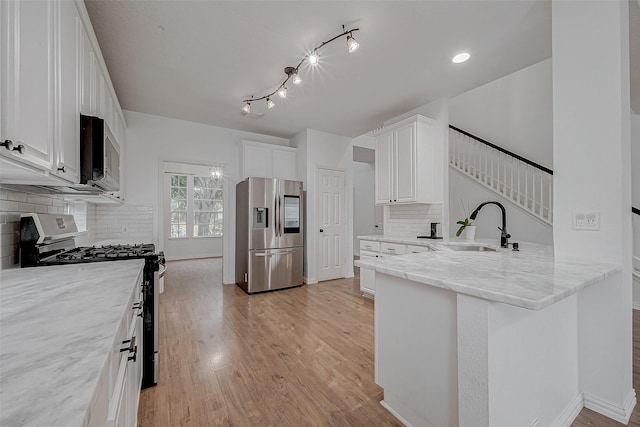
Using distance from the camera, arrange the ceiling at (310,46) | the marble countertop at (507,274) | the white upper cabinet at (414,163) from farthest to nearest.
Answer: the white upper cabinet at (414,163)
the ceiling at (310,46)
the marble countertop at (507,274)

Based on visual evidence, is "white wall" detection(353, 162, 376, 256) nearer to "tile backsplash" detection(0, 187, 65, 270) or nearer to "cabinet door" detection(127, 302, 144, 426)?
"cabinet door" detection(127, 302, 144, 426)

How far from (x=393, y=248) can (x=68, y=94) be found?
10.1 ft

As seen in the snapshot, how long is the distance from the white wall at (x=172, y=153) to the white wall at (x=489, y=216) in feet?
11.8

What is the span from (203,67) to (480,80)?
2942 millimetres

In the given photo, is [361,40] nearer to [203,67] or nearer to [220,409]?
[203,67]

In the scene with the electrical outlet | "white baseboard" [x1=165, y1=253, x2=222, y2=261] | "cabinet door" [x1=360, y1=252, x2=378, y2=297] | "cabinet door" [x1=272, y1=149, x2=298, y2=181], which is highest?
"cabinet door" [x1=272, y1=149, x2=298, y2=181]

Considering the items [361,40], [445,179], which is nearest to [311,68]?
[361,40]

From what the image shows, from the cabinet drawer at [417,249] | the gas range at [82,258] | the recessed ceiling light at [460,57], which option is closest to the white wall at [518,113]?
the recessed ceiling light at [460,57]

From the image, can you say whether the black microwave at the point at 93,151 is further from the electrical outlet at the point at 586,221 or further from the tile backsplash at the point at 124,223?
the electrical outlet at the point at 586,221

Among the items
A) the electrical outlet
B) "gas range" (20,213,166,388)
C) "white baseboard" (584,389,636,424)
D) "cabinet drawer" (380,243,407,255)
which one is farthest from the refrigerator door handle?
"white baseboard" (584,389,636,424)

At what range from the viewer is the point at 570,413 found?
56.5 inches

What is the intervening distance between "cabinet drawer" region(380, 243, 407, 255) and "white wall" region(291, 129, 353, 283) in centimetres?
146

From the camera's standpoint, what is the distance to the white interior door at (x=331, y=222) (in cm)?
465

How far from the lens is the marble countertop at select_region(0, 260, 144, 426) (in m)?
0.41
